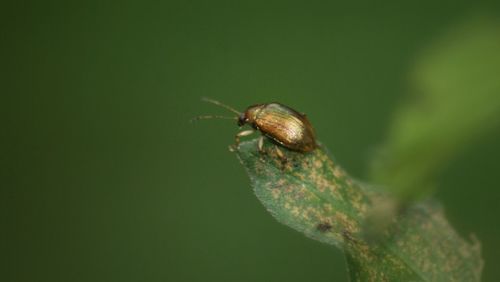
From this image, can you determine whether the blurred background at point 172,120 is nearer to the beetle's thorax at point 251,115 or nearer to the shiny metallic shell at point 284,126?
the beetle's thorax at point 251,115

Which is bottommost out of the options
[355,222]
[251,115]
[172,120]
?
[172,120]

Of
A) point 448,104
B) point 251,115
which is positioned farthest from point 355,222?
point 448,104

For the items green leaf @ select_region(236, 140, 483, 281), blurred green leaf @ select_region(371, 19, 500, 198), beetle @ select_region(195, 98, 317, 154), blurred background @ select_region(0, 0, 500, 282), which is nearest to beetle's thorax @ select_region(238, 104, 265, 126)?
beetle @ select_region(195, 98, 317, 154)

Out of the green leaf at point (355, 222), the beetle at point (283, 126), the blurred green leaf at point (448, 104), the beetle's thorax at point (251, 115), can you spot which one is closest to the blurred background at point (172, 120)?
the beetle's thorax at point (251, 115)

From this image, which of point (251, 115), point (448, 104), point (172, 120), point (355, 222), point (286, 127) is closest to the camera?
point (448, 104)

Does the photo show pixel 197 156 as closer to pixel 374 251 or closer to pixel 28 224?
pixel 28 224

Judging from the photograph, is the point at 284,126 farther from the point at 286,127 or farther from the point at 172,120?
the point at 172,120
